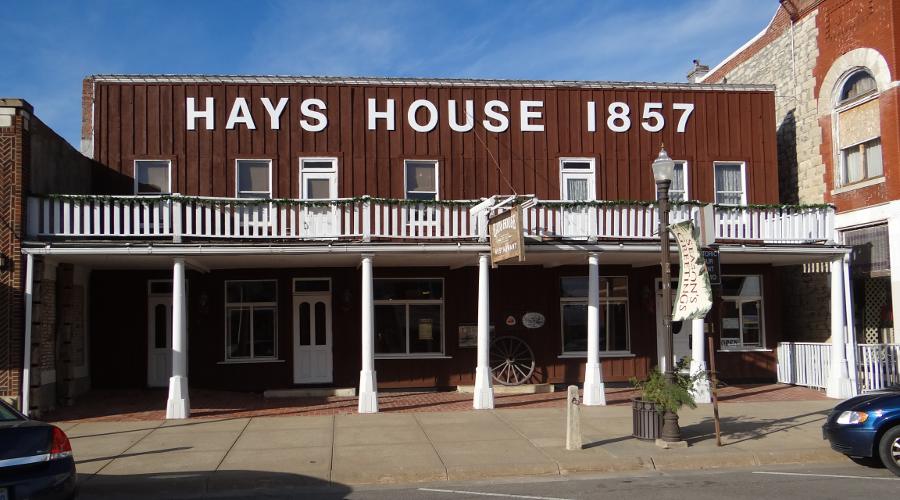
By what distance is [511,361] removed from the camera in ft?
58.9

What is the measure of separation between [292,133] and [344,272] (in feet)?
11.1

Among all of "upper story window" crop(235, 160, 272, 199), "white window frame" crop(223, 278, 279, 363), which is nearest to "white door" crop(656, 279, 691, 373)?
"white window frame" crop(223, 278, 279, 363)

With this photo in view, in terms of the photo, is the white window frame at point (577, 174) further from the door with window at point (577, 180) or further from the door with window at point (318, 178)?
the door with window at point (318, 178)

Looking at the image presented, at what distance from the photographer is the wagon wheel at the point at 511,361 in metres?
17.9

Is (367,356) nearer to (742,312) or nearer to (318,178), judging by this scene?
(318,178)

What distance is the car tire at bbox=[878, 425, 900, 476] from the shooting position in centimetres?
948

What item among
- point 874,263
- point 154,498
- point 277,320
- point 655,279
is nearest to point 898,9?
point 874,263

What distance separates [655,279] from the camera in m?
18.7

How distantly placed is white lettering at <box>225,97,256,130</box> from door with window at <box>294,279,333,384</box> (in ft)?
12.3

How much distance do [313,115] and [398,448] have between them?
29.8 ft

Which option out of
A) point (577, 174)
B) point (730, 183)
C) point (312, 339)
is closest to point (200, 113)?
point (312, 339)

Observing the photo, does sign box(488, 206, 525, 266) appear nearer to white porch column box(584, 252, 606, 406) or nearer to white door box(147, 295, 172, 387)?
white porch column box(584, 252, 606, 406)

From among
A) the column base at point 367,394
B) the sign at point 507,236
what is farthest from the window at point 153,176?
the sign at point 507,236

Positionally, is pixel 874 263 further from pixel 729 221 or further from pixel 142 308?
pixel 142 308
